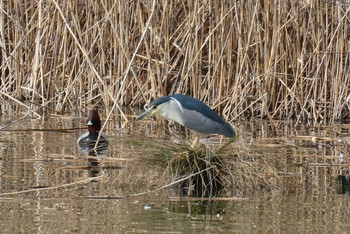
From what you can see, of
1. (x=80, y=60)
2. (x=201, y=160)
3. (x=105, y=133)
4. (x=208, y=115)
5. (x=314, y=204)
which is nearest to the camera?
(x=314, y=204)

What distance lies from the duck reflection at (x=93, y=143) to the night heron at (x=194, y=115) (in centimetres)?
56

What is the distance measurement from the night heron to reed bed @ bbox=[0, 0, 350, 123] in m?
2.15

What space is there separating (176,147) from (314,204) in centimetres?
103

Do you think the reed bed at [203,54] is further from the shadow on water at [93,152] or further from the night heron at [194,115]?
the night heron at [194,115]

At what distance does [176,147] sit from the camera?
20.9 ft

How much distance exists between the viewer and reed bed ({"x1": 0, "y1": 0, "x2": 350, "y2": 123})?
9.69m

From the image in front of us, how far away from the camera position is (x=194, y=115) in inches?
283

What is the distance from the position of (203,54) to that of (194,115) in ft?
11.1

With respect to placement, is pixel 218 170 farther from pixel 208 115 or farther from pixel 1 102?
pixel 1 102

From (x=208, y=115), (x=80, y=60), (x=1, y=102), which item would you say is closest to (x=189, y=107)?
(x=208, y=115)

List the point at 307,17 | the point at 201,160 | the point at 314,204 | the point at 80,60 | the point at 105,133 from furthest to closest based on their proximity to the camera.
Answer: the point at 80,60 < the point at 307,17 < the point at 105,133 < the point at 201,160 < the point at 314,204

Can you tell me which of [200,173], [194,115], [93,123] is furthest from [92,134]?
[200,173]

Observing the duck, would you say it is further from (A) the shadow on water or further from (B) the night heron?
(B) the night heron

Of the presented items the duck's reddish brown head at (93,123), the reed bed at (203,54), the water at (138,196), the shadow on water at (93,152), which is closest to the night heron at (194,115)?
the water at (138,196)
